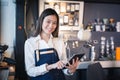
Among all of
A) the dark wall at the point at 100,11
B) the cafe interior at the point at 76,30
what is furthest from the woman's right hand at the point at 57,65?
the dark wall at the point at 100,11

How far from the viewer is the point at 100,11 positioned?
11.5 ft

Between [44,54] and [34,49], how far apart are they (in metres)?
0.08

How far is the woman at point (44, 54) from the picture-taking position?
1.48 m

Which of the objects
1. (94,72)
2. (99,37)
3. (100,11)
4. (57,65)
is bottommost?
(94,72)

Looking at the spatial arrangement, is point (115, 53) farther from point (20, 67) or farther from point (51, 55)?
point (51, 55)

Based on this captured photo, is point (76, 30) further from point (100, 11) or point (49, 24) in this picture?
point (49, 24)

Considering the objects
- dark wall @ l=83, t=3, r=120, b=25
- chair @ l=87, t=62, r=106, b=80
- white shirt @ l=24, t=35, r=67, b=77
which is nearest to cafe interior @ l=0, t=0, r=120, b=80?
dark wall @ l=83, t=3, r=120, b=25

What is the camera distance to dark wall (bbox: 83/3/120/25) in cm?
344

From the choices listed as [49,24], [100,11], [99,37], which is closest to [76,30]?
[99,37]

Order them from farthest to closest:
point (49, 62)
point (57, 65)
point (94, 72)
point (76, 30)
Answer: point (76, 30) → point (94, 72) → point (49, 62) → point (57, 65)

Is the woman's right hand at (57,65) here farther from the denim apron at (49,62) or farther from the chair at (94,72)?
the chair at (94,72)

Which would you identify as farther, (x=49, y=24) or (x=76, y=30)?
(x=76, y=30)

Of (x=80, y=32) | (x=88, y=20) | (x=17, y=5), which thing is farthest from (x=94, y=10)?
(x=17, y=5)

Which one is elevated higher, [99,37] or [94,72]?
[99,37]
